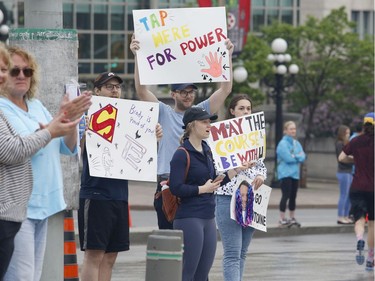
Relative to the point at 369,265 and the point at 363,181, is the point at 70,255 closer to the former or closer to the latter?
the point at 369,265

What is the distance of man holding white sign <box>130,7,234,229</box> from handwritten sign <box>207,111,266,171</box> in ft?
0.92

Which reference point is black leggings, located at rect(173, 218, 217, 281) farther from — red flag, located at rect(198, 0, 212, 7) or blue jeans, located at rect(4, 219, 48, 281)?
red flag, located at rect(198, 0, 212, 7)

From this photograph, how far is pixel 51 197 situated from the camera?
7.51m

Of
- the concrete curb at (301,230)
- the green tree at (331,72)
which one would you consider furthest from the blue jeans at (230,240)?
the green tree at (331,72)

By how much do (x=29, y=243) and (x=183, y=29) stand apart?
4.15 metres

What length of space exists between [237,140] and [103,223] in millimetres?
1736

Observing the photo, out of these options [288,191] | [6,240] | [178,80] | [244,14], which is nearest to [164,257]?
[6,240]

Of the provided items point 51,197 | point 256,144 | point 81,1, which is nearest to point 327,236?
point 256,144

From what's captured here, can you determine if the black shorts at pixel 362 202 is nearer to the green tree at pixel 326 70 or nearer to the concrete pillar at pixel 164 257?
the concrete pillar at pixel 164 257

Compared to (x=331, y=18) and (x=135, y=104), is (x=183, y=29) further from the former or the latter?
(x=331, y=18)

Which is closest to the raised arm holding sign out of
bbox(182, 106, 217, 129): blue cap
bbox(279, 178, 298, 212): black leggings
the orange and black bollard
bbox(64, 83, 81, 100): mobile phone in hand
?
bbox(182, 106, 217, 129): blue cap

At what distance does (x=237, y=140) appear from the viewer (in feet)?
36.3

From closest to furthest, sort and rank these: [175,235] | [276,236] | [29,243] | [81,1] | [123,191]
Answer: [29,243] → [175,235] → [123,191] → [276,236] → [81,1]

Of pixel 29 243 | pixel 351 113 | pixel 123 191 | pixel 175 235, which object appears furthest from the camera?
pixel 351 113
